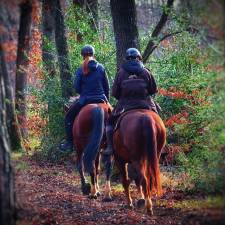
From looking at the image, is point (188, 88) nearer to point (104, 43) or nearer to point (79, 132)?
point (79, 132)

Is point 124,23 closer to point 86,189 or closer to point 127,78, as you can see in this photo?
point 127,78

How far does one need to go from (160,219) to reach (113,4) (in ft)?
22.7

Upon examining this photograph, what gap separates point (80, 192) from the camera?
14.9 metres

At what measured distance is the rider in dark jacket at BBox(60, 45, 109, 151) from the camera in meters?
14.4

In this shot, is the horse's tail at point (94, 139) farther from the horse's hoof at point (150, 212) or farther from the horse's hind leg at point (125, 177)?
the horse's hoof at point (150, 212)

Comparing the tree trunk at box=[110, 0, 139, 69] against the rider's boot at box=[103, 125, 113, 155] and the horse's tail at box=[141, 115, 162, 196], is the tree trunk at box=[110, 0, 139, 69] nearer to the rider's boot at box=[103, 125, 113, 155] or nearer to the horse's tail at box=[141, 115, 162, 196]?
the rider's boot at box=[103, 125, 113, 155]

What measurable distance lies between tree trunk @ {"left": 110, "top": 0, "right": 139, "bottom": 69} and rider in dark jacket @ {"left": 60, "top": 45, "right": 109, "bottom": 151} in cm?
198

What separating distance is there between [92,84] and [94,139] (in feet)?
4.55

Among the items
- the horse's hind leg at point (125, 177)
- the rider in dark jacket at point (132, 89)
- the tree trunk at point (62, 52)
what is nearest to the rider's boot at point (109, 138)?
the rider in dark jacket at point (132, 89)

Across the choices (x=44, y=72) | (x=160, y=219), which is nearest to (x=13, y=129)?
(x=44, y=72)

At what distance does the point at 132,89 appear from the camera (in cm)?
→ 1270

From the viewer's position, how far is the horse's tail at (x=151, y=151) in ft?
37.7

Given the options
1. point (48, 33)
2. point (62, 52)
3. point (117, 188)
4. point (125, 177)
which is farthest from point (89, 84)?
point (48, 33)

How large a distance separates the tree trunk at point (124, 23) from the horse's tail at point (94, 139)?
3223mm
